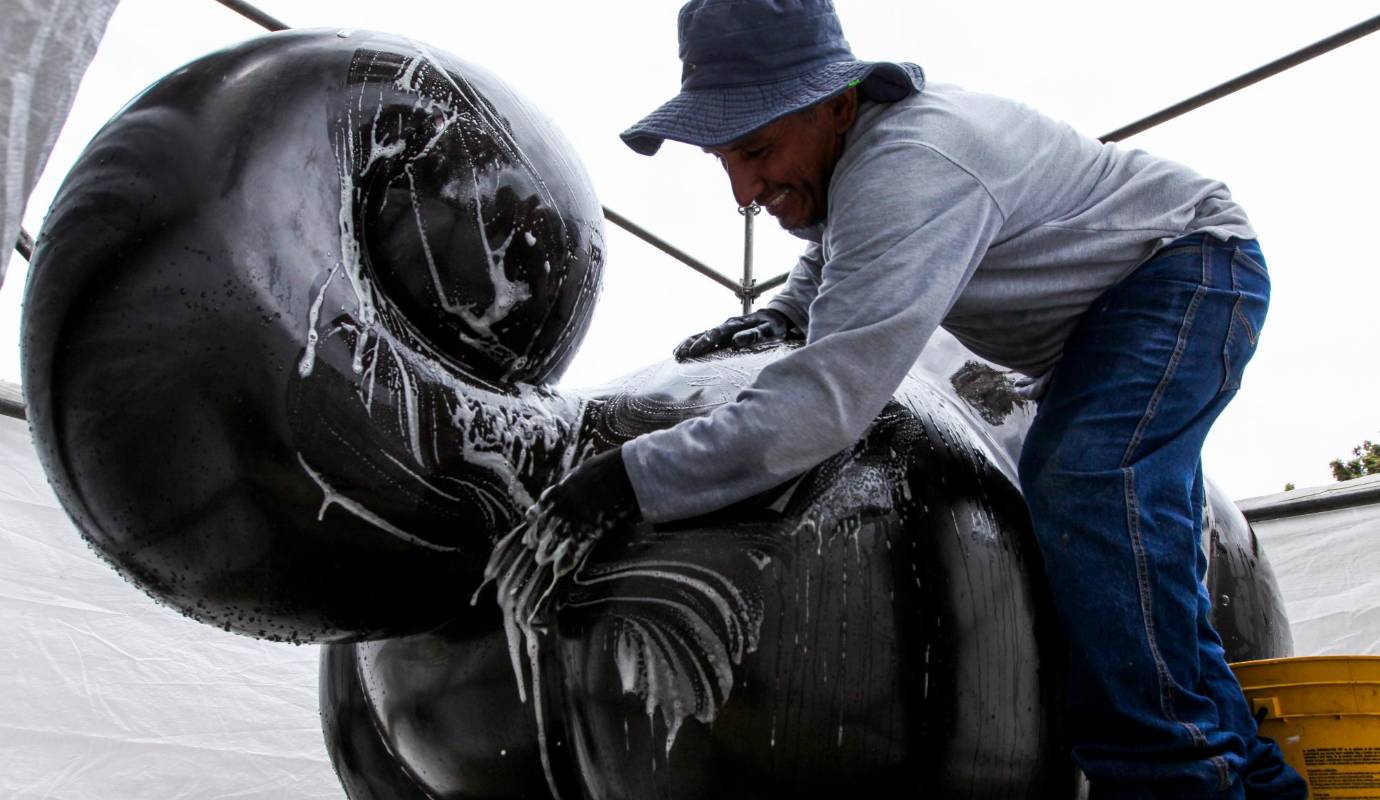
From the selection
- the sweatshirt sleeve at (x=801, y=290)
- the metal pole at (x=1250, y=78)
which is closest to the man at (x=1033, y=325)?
the sweatshirt sleeve at (x=801, y=290)

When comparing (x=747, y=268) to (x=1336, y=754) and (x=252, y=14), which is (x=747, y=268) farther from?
(x=1336, y=754)

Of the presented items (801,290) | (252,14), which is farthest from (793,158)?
(252,14)

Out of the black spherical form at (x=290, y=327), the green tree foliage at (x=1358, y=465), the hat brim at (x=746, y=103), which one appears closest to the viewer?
the black spherical form at (x=290, y=327)

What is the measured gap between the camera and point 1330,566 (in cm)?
280

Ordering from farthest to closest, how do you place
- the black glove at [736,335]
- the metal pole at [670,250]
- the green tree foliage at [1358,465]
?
1. the green tree foliage at [1358,465]
2. the metal pole at [670,250]
3. the black glove at [736,335]

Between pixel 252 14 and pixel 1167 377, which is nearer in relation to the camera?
pixel 1167 377

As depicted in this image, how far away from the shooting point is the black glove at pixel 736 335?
128 cm

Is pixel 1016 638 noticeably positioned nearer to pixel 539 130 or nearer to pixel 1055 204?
pixel 1055 204

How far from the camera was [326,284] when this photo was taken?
36.6 inches

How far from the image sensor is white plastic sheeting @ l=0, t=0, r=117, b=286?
1.04 meters

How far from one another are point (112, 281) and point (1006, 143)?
31.7 inches

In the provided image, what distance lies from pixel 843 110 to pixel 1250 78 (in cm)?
214

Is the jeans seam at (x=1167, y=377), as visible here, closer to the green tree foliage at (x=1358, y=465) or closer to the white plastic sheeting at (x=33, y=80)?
the white plastic sheeting at (x=33, y=80)

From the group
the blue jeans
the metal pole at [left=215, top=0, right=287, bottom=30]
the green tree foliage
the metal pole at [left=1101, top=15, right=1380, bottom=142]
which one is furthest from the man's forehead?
the green tree foliage
